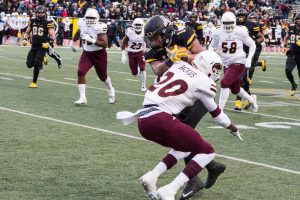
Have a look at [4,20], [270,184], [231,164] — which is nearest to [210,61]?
[270,184]

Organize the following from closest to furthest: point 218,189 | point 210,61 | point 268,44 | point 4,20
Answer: point 210,61
point 218,189
point 4,20
point 268,44

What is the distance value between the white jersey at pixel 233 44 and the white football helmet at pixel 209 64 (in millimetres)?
6018

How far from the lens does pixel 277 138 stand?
31.9 ft

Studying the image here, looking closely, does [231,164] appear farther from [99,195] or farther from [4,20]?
[4,20]

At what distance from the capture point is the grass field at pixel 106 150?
6.52 metres

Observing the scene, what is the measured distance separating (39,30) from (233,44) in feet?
17.4

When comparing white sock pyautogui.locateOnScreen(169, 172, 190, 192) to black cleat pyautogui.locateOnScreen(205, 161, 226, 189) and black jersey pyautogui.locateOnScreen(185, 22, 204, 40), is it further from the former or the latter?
black jersey pyautogui.locateOnScreen(185, 22, 204, 40)

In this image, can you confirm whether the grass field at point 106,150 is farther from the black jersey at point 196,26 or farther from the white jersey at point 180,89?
the black jersey at point 196,26

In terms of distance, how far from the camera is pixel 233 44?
40.2 feet

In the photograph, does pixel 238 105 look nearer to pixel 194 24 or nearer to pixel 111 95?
pixel 111 95

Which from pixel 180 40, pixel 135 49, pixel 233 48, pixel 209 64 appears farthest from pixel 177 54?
pixel 135 49

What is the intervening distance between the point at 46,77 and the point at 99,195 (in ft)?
40.7

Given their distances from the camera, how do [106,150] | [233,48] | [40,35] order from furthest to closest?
1. [40,35]
2. [233,48]
3. [106,150]

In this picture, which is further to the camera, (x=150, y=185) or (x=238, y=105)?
(x=238, y=105)
